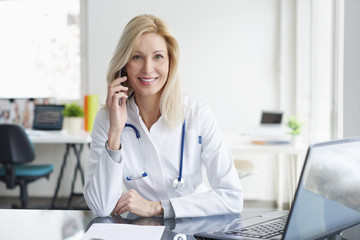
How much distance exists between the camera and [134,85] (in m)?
1.69

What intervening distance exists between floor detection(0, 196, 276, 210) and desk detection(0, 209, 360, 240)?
275 centimetres

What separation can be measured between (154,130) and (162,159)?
0.12m

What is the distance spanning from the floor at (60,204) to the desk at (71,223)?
2750mm

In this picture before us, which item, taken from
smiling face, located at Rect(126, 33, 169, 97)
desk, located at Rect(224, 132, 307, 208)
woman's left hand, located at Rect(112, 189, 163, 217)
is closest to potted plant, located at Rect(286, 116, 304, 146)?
desk, located at Rect(224, 132, 307, 208)

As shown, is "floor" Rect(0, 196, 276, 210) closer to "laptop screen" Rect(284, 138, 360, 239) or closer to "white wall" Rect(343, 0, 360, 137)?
"white wall" Rect(343, 0, 360, 137)

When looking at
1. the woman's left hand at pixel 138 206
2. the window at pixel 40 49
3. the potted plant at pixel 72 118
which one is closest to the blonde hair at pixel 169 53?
the woman's left hand at pixel 138 206

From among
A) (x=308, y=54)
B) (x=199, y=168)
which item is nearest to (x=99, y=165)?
(x=199, y=168)

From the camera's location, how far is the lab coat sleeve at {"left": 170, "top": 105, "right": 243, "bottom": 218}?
1.36m

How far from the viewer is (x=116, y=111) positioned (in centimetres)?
160

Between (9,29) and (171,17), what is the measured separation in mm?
1667

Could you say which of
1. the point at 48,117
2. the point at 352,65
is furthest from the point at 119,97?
the point at 48,117

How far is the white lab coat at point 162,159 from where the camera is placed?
1526 mm

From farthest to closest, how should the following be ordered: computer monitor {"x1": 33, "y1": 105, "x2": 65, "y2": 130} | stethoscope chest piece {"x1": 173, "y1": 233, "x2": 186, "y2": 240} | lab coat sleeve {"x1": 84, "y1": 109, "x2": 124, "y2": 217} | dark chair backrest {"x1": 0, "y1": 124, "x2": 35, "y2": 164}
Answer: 1. computer monitor {"x1": 33, "y1": 105, "x2": 65, "y2": 130}
2. dark chair backrest {"x1": 0, "y1": 124, "x2": 35, "y2": 164}
3. lab coat sleeve {"x1": 84, "y1": 109, "x2": 124, "y2": 217}
4. stethoscope chest piece {"x1": 173, "y1": 233, "x2": 186, "y2": 240}

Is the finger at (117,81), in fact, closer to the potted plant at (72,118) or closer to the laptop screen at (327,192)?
the laptop screen at (327,192)
